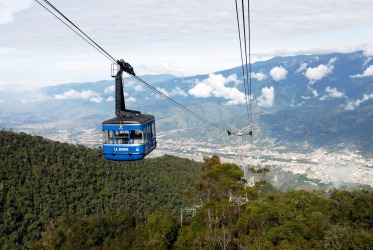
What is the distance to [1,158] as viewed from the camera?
6912 cm

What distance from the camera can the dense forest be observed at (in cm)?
3044

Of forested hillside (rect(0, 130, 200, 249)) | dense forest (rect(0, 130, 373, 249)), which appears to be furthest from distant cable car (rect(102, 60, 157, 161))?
forested hillside (rect(0, 130, 200, 249))

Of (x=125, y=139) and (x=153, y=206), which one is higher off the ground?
(x=125, y=139)

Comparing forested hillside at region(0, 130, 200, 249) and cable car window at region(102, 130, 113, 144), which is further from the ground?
cable car window at region(102, 130, 113, 144)

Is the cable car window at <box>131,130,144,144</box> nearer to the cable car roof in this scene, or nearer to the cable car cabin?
the cable car cabin

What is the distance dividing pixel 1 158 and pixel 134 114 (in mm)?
62043

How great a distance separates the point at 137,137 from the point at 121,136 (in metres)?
0.76

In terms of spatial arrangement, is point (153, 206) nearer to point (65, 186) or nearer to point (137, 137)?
point (65, 186)

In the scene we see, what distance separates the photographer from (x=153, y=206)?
227 ft

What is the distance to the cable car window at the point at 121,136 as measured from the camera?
1631cm

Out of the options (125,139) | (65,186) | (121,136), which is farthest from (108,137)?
(65,186)

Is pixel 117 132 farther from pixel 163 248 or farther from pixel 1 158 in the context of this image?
pixel 1 158

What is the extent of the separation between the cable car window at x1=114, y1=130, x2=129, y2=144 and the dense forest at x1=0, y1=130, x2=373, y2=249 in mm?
15672

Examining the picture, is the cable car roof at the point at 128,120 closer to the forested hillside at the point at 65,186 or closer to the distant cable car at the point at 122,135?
the distant cable car at the point at 122,135
